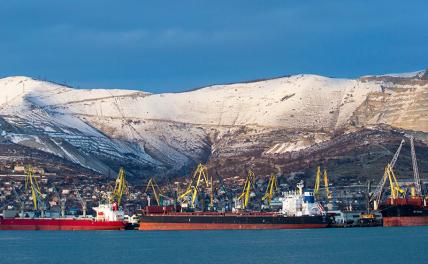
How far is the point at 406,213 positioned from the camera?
557ft

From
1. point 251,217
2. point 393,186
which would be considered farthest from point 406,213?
point 251,217

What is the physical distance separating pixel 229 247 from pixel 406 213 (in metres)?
54.3

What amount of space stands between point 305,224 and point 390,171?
3074 centimetres

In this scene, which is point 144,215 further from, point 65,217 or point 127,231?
Result: point 65,217

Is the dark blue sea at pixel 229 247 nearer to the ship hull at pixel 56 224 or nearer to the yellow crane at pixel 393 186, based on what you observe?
the ship hull at pixel 56 224

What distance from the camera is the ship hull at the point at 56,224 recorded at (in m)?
178

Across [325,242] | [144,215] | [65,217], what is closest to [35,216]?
[65,217]

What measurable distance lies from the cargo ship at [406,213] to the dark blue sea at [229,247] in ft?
35.4

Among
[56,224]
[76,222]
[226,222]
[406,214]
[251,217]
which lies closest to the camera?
[251,217]

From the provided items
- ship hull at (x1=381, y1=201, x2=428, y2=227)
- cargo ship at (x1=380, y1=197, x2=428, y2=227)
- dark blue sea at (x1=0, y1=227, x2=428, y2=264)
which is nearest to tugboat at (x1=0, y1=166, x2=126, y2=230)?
dark blue sea at (x1=0, y1=227, x2=428, y2=264)

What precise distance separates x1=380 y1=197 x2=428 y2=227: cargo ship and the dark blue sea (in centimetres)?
1079

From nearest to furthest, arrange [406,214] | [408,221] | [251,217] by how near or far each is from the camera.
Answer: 1. [251,217]
2. [406,214]
3. [408,221]

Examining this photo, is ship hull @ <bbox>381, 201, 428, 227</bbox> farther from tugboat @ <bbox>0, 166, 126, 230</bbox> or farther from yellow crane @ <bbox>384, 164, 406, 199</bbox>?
tugboat @ <bbox>0, 166, 126, 230</bbox>

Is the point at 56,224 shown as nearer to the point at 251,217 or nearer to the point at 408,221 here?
the point at 251,217
